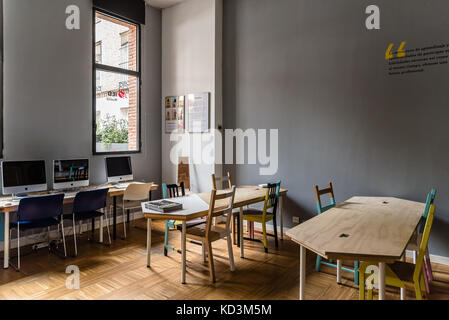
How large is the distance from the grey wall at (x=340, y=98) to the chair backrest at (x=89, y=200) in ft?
7.30

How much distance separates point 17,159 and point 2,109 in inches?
26.1

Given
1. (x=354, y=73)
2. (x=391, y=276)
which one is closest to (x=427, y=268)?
(x=391, y=276)

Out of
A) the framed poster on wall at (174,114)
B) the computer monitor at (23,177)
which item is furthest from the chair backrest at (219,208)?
the framed poster on wall at (174,114)

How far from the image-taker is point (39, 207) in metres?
3.47

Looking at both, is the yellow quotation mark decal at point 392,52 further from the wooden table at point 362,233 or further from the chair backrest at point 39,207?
the chair backrest at point 39,207

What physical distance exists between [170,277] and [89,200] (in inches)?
62.5

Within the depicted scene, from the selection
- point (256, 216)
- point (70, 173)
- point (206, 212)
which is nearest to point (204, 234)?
point (206, 212)

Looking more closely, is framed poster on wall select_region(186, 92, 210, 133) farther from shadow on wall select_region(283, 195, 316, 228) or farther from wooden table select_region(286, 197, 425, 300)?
wooden table select_region(286, 197, 425, 300)

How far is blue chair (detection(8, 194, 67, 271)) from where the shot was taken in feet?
11.0

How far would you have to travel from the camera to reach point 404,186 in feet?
12.6

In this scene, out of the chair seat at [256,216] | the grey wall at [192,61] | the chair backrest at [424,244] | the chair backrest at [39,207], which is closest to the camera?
the chair backrest at [424,244]

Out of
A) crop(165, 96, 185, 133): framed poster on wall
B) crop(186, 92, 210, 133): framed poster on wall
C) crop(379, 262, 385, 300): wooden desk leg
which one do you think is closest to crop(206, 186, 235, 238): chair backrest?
crop(379, 262, 385, 300): wooden desk leg

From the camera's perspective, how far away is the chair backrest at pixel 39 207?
3.36 meters

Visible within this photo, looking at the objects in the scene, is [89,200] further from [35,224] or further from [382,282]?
[382,282]
